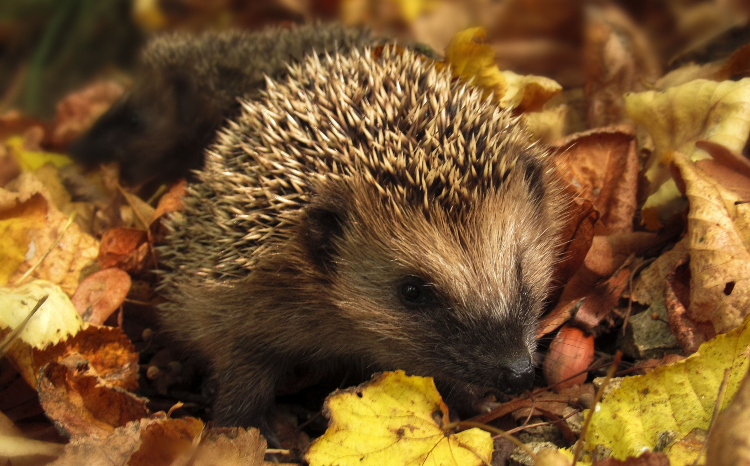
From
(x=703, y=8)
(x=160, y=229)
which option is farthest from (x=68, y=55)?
(x=703, y=8)

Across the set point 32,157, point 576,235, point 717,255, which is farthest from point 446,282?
point 32,157

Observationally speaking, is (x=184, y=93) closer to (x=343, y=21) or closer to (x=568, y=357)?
(x=343, y=21)

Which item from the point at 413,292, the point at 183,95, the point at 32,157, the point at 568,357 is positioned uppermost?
the point at 183,95

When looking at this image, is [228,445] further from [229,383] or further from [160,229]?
[160,229]

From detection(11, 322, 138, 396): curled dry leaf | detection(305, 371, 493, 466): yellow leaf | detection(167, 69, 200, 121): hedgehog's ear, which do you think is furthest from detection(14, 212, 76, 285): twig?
detection(305, 371, 493, 466): yellow leaf

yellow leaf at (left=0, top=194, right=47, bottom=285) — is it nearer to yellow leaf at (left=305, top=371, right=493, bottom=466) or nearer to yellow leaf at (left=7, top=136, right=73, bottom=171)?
yellow leaf at (left=7, top=136, right=73, bottom=171)
